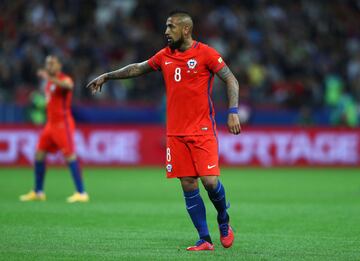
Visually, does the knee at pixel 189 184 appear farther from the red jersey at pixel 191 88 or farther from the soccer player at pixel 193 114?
the red jersey at pixel 191 88

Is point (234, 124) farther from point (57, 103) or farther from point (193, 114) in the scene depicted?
point (57, 103)

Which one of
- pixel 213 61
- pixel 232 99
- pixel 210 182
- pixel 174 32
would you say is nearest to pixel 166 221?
pixel 210 182

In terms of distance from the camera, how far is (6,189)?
1677 cm

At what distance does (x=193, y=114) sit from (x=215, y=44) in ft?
59.2

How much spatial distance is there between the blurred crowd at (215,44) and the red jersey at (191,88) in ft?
51.0

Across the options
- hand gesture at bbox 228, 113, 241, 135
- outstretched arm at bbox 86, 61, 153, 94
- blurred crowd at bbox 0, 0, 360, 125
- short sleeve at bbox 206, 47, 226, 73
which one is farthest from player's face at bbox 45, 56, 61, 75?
blurred crowd at bbox 0, 0, 360, 125

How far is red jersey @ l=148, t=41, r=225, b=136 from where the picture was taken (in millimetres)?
8984

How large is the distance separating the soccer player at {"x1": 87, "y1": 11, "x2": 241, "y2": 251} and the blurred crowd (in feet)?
51.0

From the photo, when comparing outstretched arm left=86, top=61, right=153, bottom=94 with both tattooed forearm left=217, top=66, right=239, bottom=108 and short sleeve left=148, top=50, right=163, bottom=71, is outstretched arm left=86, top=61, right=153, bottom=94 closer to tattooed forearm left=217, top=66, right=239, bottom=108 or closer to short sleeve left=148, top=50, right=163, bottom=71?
short sleeve left=148, top=50, right=163, bottom=71

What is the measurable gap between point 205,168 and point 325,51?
64.0 feet

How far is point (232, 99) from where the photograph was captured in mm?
8922

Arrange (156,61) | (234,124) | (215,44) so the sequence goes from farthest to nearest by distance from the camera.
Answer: (215,44) < (156,61) < (234,124)

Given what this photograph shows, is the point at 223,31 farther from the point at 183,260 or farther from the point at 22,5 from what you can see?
the point at 183,260

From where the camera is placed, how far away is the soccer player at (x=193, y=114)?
895cm
